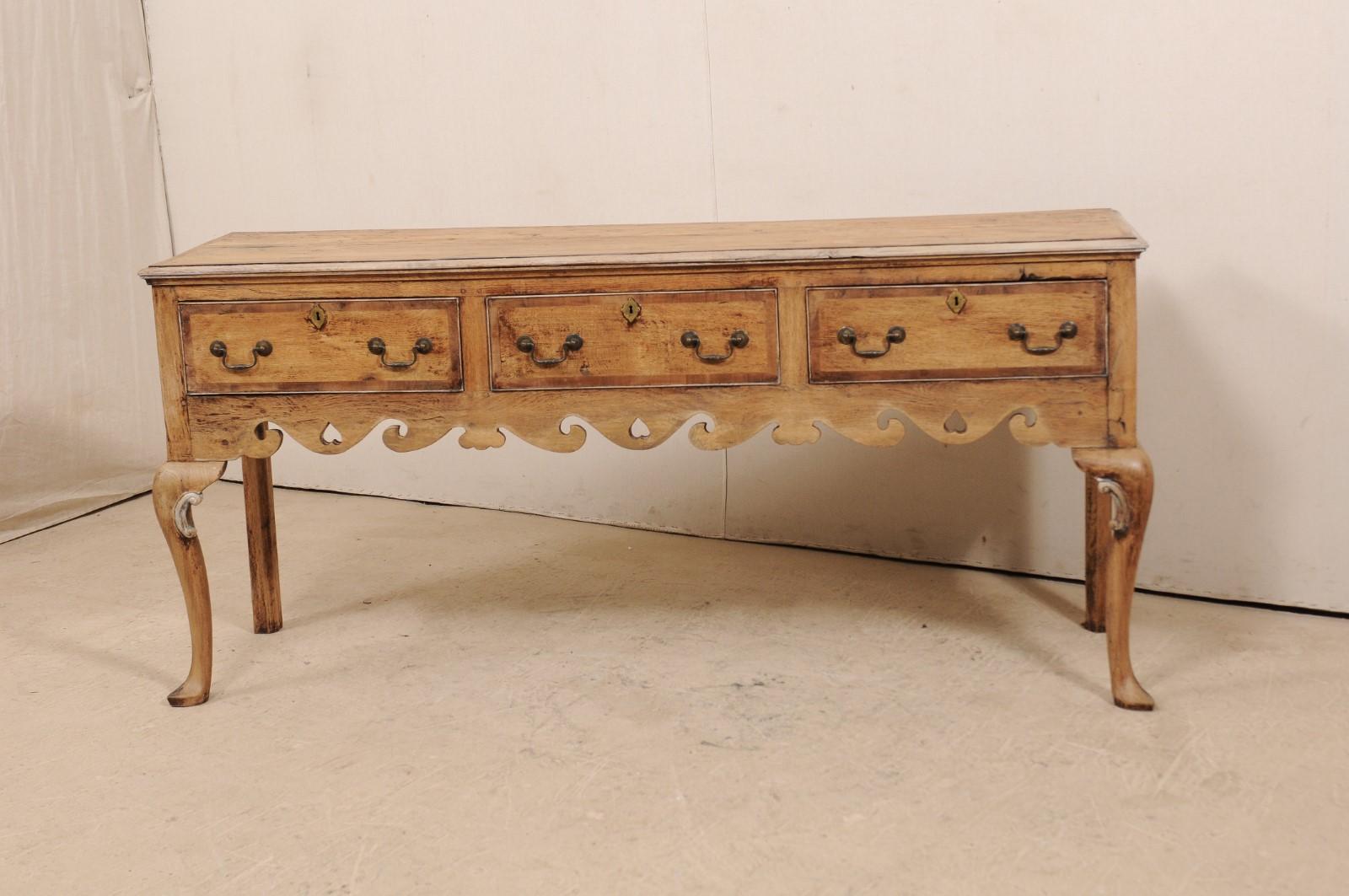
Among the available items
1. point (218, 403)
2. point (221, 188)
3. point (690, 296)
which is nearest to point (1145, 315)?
point (690, 296)

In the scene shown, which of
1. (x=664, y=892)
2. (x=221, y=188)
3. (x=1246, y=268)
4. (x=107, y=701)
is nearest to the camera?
(x=664, y=892)

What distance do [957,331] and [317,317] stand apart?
4.11 feet

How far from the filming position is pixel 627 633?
3.09 m

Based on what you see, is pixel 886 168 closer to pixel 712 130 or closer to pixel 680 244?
pixel 712 130

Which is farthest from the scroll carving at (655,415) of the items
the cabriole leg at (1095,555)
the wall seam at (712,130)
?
the wall seam at (712,130)

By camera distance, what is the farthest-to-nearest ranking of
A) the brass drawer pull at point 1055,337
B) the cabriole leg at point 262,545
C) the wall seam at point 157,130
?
the wall seam at point 157,130
the cabriole leg at point 262,545
the brass drawer pull at point 1055,337

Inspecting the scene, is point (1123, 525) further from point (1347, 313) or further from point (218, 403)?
point (218, 403)

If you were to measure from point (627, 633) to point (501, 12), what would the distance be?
1969 millimetres

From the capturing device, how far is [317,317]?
2.63 meters

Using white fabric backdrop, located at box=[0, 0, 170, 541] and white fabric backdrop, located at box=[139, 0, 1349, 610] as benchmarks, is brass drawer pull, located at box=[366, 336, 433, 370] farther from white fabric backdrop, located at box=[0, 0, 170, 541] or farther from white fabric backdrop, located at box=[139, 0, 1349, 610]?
→ white fabric backdrop, located at box=[0, 0, 170, 541]

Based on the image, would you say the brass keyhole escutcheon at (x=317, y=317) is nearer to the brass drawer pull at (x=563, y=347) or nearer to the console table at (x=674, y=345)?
the console table at (x=674, y=345)

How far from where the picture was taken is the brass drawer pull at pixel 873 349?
8.30 ft

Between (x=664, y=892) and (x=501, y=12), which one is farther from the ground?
(x=501, y=12)

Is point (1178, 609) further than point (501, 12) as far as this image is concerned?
No
